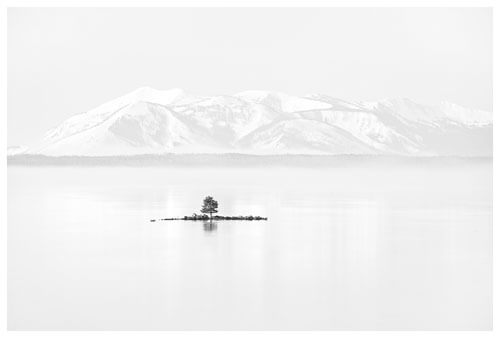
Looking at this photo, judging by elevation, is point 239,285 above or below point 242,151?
below

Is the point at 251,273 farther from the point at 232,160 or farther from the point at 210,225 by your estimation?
the point at 232,160

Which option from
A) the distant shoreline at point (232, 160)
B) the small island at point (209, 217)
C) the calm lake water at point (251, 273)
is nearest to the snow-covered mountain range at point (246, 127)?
the distant shoreline at point (232, 160)

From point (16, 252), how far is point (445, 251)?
11.2 meters

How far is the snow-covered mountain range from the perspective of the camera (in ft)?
504

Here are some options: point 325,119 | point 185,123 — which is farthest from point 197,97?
point 325,119

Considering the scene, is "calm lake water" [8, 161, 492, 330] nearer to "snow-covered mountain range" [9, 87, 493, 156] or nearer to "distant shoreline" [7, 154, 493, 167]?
"distant shoreline" [7, 154, 493, 167]

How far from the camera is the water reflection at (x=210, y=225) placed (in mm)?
24016

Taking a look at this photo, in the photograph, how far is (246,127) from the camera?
17488 centimetres

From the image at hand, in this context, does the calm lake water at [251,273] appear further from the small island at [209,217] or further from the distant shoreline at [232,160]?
the distant shoreline at [232,160]

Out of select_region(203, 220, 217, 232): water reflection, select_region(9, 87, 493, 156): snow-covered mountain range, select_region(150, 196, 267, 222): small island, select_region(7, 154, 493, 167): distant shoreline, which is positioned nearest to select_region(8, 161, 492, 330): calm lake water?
select_region(203, 220, 217, 232): water reflection

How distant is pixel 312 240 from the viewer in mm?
22938

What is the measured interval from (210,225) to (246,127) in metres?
150

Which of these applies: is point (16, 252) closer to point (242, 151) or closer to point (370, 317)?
point (370, 317)

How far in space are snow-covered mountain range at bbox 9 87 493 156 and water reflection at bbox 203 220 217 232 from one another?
121m
